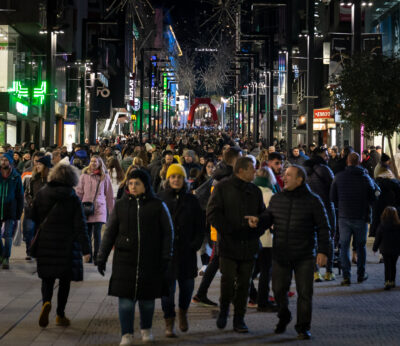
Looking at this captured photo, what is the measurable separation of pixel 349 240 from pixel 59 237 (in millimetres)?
4515

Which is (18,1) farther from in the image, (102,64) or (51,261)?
(51,261)

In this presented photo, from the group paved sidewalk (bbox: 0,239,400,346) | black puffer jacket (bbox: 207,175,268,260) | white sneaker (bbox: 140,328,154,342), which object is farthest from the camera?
black puffer jacket (bbox: 207,175,268,260)

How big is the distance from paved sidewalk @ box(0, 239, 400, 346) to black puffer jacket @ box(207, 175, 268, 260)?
0.80 m

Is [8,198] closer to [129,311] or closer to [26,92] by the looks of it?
[129,311]

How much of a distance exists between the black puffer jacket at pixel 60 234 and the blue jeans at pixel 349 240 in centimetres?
415

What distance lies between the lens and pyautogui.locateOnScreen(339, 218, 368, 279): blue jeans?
10.5 m

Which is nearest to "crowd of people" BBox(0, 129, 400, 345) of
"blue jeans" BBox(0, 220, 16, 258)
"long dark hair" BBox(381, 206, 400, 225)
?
"long dark hair" BBox(381, 206, 400, 225)

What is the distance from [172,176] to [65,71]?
53.1 metres

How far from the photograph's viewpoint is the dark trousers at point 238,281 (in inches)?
293

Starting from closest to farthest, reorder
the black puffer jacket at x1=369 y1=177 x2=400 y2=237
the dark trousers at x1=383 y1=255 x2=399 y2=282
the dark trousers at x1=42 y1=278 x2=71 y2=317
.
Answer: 1. the dark trousers at x1=42 y1=278 x2=71 y2=317
2. the dark trousers at x1=383 y1=255 x2=399 y2=282
3. the black puffer jacket at x1=369 y1=177 x2=400 y2=237

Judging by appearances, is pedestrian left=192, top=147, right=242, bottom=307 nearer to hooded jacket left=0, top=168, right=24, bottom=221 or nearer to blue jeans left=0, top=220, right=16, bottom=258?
hooded jacket left=0, top=168, right=24, bottom=221

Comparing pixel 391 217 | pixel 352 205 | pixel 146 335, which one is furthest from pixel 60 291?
pixel 391 217

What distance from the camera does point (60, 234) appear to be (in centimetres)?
763

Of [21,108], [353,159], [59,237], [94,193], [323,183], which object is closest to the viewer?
[59,237]
